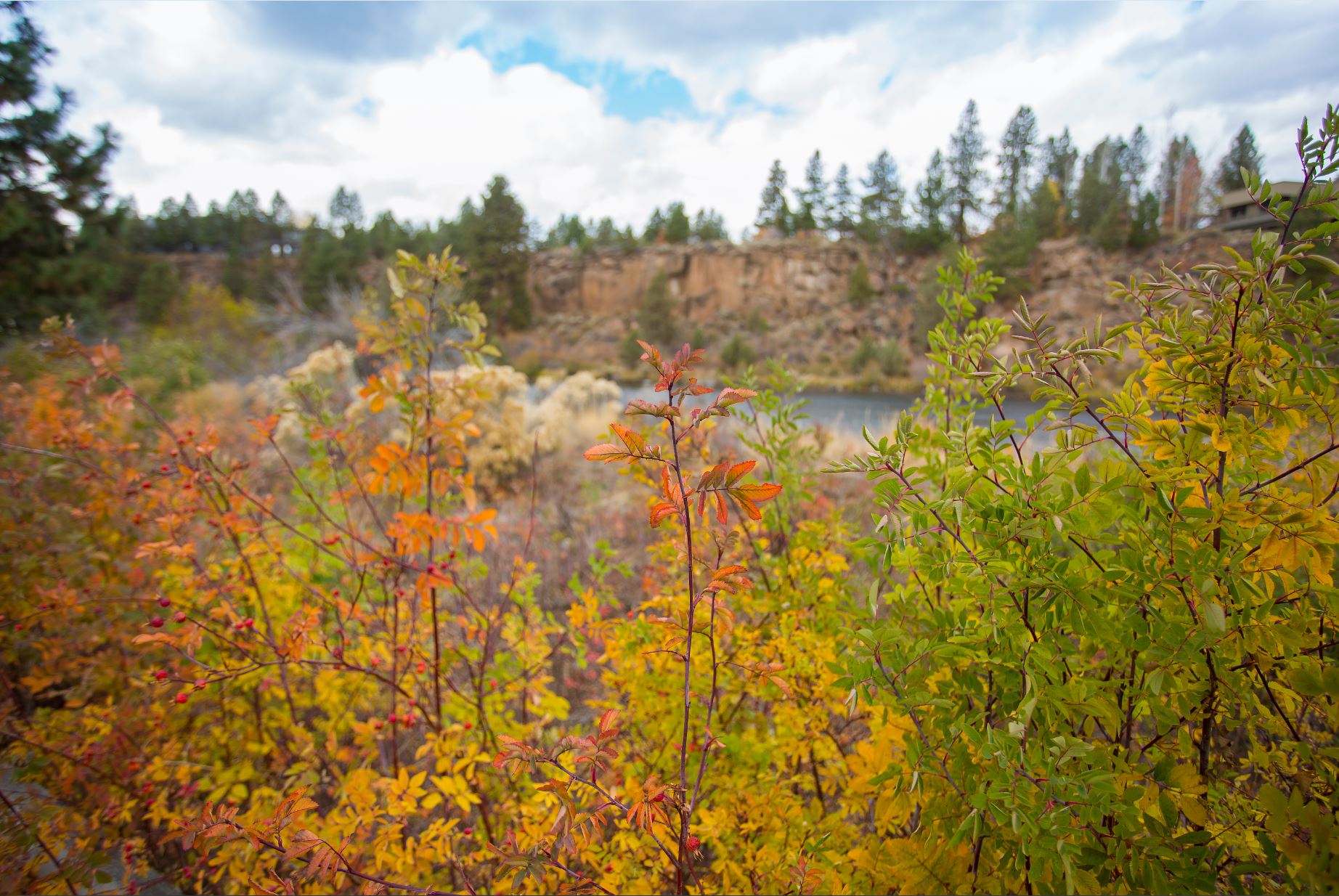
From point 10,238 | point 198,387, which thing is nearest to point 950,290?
point 10,238

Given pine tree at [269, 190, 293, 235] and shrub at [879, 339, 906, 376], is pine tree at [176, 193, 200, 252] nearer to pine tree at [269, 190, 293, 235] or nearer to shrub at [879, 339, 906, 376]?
pine tree at [269, 190, 293, 235]

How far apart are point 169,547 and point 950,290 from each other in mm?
2253

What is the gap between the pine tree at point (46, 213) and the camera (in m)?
7.26

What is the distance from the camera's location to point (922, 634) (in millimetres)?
1116

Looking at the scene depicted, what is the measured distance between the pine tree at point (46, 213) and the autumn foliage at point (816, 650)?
809cm

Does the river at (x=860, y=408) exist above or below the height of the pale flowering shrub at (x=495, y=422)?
below

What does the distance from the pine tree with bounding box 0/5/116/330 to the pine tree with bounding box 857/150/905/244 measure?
38100mm

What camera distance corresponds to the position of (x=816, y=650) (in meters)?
1.42

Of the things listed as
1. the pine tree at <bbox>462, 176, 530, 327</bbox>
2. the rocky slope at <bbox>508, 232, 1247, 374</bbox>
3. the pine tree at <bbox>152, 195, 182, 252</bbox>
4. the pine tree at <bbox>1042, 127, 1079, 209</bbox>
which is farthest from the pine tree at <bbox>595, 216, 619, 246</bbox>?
the pine tree at <bbox>152, 195, 182, 252</bbox>

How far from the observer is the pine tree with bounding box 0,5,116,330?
23.8 ft

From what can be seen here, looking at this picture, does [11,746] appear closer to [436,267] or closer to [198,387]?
[436,267]

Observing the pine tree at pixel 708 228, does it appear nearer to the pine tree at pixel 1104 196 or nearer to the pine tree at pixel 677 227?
the pine tree at pixel 677 227

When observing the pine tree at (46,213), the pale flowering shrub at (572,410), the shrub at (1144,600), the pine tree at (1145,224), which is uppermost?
the pine tree at (1145,224)

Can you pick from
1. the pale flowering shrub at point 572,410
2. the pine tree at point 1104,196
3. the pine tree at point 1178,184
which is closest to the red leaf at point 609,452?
the pale flowering shrub at point 572,410
